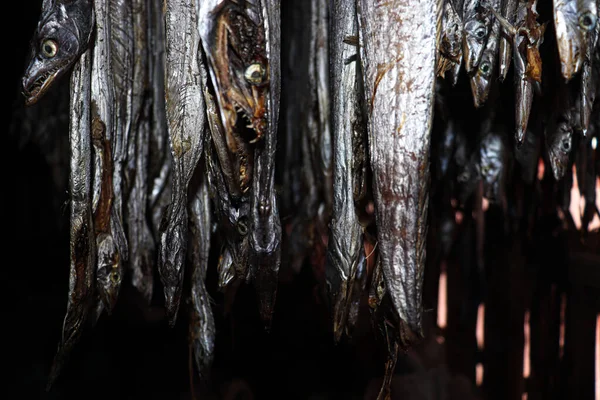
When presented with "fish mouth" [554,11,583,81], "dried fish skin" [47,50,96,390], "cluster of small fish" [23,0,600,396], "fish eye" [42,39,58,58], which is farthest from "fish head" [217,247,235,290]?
"fish mouth" [554,11,583,81]

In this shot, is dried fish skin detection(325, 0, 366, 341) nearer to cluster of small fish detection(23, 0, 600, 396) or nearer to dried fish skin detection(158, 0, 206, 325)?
cluster of small fish detection(23, 0, 600, 396)

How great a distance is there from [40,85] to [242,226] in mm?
424

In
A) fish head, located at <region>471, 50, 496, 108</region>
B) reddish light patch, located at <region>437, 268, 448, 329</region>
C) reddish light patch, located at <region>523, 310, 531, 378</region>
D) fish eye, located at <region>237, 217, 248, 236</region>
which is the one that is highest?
fish head, located at <region>471, 50, 496, 108</region>

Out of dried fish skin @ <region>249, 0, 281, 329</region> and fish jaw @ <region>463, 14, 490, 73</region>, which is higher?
fish jaw @ <region>463, 14, 490, 73</region>

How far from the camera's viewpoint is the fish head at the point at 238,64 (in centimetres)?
76

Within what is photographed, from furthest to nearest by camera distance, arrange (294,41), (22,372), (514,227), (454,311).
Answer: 1. (454,311)
2. (22,372)
3. (514,227)
4. (294,41)

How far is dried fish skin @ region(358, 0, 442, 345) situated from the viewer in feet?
2.61

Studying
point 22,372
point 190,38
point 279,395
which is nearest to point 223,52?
point 190,38

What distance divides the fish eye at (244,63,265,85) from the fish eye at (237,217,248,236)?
10.7 inches

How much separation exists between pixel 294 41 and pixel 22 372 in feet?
5.15

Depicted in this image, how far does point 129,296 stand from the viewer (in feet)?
6.90

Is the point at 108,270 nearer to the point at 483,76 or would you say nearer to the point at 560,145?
the point at 483,76

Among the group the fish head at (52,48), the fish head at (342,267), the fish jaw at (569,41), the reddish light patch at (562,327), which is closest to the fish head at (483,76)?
the fish jaw at (569,41)

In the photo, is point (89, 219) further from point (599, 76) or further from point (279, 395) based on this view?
point (279, 395)
